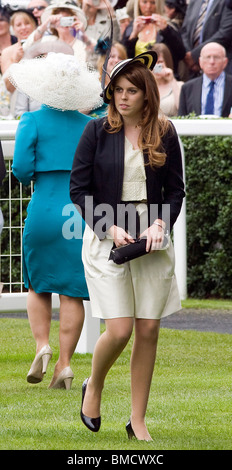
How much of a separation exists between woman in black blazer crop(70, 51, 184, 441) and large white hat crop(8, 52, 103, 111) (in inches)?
62.1

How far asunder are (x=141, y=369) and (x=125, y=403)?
1.14 m

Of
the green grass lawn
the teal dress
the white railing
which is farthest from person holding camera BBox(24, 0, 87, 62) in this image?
the teal dress

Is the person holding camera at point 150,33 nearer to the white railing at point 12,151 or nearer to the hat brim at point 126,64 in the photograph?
the white railing at point 12,151

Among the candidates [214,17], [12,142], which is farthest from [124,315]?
[214,17]

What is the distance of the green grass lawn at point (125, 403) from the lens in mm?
4238

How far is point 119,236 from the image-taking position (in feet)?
13.0

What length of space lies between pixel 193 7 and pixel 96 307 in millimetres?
8603

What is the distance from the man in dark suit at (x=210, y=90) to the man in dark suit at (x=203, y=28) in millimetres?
375

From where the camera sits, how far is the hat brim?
407 centimetres

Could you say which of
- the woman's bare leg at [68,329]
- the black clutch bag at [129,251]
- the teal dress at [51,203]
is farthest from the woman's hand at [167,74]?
the black clutch bag at [129,251]

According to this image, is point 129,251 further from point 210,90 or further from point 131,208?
point 210,90

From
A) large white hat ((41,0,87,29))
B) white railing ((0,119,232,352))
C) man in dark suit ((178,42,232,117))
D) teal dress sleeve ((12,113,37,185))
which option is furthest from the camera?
large white hat ((41,0,87,29))

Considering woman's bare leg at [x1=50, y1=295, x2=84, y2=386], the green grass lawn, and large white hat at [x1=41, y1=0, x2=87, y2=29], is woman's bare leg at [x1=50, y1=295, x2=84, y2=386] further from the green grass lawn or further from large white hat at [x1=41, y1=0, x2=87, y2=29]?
large white hat at [x1=41, y1=0, x2=87, y2=29]
